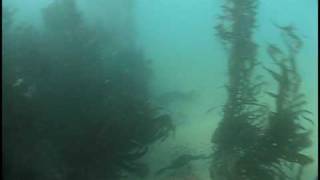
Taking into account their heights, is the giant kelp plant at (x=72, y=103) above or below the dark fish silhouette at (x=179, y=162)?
above

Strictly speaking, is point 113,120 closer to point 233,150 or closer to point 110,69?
point 110,69

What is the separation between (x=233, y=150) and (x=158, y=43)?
25.5 inches

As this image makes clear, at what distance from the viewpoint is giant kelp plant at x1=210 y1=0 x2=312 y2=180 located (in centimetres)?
246

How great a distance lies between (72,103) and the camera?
245 centimetres

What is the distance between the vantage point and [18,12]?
2439 mm

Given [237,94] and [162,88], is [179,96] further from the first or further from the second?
Result: [237,94]

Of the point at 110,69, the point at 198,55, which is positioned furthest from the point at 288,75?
the point at 110,69

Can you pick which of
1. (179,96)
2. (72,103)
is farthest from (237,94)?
(72,103)

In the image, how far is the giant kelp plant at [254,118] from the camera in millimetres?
2465

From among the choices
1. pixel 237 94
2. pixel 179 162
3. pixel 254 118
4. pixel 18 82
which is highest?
pixel 18 82

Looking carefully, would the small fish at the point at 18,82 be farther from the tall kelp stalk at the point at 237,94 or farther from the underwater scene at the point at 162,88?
the tall kelp stalk at the point at 237,94

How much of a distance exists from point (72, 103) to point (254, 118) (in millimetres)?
902

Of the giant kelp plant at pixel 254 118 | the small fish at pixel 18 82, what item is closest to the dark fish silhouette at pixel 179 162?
the giant kelp plant at pixel 254 118

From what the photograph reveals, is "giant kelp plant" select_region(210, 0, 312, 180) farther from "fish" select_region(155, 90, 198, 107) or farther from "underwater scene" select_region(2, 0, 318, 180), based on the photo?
"fish" select_region(155, 90, 198, 107)
